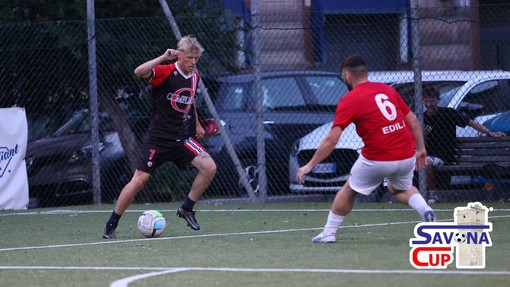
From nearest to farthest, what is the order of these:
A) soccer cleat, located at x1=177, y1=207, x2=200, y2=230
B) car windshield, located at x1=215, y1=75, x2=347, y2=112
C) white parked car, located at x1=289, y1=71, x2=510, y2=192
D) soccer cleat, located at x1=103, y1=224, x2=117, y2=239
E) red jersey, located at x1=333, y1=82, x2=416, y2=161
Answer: red jersey, located at x1=333, y1=82, x2=416, y2=161 < soccer cleat, located at x1=103, y1=224, x2=117, y2=239 < soccer cleat, located at x1=177, y1=207, x2=200, y2=230 < white parked car, located at x1=289, y1=71, x2=510, y2=192 < car windshield, located at x1=215, y1=75, x2=347, y2=112

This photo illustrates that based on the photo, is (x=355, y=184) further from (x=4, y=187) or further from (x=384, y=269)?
(x=4, y=187)

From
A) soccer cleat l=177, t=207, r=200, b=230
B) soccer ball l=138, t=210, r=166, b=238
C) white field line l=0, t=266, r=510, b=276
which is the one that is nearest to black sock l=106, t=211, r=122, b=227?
soccer ball l=138, t=210, r=166, b=238

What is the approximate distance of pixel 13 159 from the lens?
640 inches

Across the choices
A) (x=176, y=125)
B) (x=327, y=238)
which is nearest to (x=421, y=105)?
(x=176, y=125)

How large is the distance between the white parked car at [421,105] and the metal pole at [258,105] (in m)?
0.42

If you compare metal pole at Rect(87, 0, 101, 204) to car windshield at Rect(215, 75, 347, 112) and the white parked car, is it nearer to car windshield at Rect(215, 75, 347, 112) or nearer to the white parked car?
car windshield at Rect(215, 75, 347, 112)

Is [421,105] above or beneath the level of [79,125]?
above

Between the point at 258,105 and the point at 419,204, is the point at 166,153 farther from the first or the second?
the point at 258,105

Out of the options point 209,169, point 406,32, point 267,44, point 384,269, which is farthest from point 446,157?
point 384,269

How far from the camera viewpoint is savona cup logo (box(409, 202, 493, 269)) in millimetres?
7641

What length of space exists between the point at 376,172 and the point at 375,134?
1.01ft

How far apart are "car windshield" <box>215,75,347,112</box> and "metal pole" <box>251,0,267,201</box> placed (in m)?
0.18

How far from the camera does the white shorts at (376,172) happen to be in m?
9.51

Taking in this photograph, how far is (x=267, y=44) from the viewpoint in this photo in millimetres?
16094
